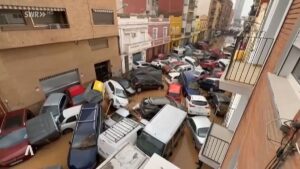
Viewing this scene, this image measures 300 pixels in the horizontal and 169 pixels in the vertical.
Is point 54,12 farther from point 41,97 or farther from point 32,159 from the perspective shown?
point 32,159

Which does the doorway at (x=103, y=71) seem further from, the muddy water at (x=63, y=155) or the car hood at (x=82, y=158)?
the car hood at (x=82, y=158)

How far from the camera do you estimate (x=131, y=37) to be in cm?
1545

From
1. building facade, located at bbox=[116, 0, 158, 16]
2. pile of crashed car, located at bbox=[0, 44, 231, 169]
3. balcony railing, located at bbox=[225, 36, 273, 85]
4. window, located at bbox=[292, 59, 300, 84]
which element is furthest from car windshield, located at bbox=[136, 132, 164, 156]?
building facade, located at bbox=[116, 0, 158, 16]

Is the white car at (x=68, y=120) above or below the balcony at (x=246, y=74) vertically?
below

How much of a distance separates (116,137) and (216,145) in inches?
163

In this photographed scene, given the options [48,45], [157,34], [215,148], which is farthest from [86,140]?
[157,34]

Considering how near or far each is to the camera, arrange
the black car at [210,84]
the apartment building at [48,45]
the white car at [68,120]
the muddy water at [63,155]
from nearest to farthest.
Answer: the muddy water at [63,155], the apartment building at [48,45], the white car at [68,120], the black car at [210,84]

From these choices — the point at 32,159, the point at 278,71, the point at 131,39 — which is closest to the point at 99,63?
the point at 131,39

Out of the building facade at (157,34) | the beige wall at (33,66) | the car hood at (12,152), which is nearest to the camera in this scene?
the car hood at (12,152)

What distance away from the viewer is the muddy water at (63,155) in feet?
22.1

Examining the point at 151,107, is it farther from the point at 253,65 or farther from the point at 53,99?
the point at 53,99

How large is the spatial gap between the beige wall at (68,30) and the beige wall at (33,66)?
1.80ft

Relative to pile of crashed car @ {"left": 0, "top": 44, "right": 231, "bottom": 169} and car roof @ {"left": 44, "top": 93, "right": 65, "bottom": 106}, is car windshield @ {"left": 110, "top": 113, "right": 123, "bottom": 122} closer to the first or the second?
pile of crashed car @ {"left": 0, "top": 44, "right": 231, "bottom": 169}

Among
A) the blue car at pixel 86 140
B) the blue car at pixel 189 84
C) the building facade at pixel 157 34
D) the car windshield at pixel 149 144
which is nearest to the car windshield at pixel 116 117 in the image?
the blue car at pixel 86 140
